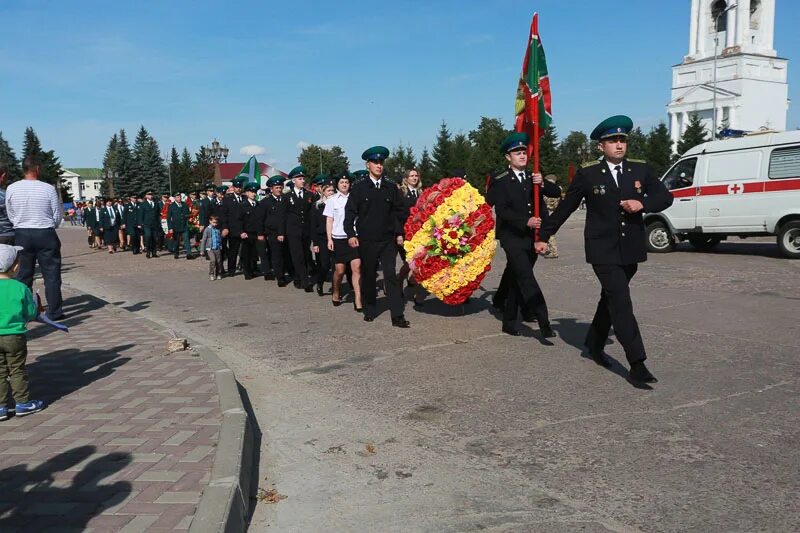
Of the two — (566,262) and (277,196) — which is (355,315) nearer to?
(277,196)

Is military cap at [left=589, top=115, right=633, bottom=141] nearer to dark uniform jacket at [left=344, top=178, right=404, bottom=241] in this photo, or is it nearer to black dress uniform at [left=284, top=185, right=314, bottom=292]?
dark uniform jacket at [left=344, top=178, right=404, bottom=241]

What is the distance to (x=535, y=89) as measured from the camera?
726cm

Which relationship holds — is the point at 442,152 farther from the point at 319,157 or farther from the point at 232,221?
the point at 232,221

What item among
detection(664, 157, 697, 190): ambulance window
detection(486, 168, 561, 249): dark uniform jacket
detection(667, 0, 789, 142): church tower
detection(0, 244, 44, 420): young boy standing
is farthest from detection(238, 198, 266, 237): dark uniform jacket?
detection(667, 0, 789, 142): church tower

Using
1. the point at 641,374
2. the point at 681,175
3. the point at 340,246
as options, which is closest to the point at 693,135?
the point at 681,175

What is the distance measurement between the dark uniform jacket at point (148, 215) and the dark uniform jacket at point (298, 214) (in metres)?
10.0

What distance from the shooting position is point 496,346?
712 centimetres

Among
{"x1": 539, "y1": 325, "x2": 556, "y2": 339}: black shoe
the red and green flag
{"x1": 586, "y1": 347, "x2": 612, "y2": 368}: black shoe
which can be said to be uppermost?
the red and green flag

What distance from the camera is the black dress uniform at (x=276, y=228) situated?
500 inches

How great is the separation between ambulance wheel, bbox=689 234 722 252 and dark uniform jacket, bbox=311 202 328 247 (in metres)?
9.78

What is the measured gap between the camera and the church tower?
80.4 m

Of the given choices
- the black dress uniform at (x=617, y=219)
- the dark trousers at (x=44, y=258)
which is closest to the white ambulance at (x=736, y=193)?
the black dress uniform at (x=617, y=219)

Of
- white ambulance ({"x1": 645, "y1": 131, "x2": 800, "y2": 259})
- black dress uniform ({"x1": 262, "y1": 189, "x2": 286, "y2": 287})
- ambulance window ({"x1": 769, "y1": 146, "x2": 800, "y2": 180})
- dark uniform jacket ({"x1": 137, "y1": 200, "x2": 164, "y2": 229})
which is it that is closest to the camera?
black dress uniform ({"x1": 262, "y1": 189, "x2": 286, "y2": 287})

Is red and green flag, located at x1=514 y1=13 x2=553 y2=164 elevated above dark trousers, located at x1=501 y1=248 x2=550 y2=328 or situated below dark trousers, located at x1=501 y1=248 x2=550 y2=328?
above
